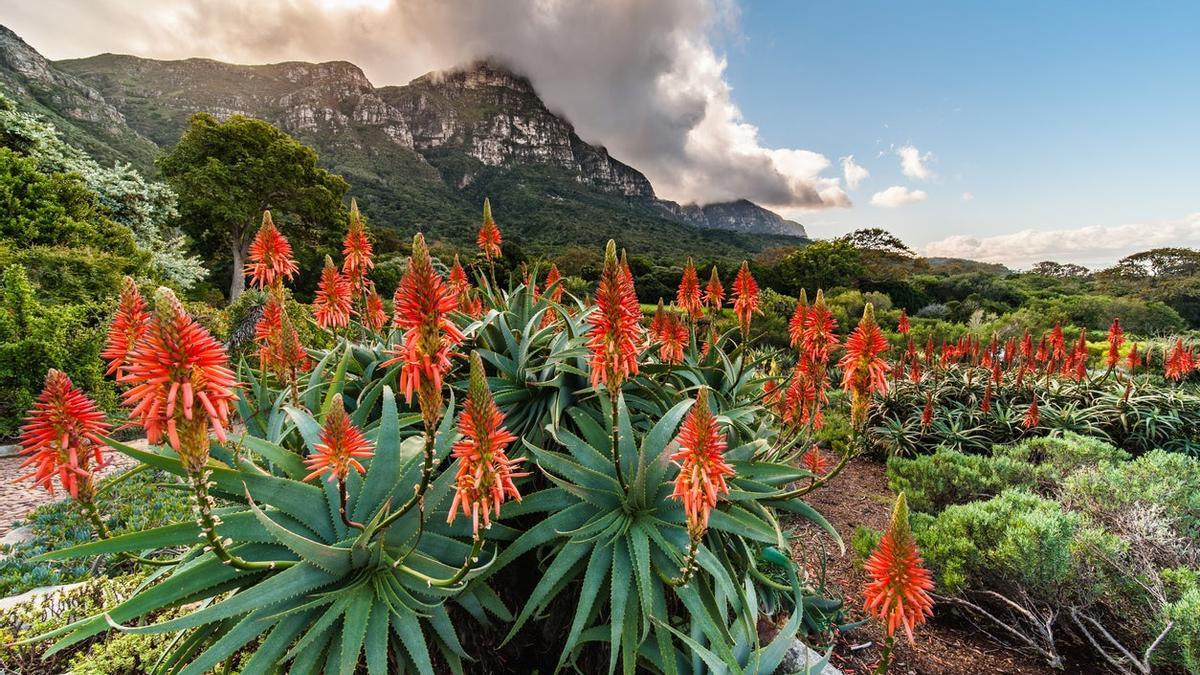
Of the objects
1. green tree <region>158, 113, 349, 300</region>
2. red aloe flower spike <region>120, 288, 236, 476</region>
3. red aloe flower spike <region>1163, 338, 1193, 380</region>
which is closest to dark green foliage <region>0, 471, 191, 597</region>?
red aloe flower spike <region>120, 288, 236, 476</region>

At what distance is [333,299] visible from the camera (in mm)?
3328

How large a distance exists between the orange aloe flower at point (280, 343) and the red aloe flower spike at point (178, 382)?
0.97 meters

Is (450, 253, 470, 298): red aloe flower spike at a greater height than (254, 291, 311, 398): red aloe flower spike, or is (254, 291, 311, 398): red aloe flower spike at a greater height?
(450, 253, 470, 298): red aloe flower spike

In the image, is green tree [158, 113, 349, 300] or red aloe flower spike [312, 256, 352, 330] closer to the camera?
red aloe flower spike [312, 256, 352, 330]

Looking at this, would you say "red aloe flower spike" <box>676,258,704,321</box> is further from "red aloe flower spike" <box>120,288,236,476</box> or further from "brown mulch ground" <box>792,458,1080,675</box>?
"red aloe flower spike" <box>120,288,236,476</box>

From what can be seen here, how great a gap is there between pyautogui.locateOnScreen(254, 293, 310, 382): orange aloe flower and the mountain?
130ft

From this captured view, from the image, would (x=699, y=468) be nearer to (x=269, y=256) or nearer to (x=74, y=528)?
(x=269, y=256)

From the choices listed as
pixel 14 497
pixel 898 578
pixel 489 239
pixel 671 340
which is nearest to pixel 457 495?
pixel 898 578

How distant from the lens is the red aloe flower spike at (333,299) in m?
3.31

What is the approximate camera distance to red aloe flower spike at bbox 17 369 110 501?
4.79 ft

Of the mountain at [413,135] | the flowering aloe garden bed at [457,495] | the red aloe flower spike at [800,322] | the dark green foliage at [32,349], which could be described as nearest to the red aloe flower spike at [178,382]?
the flowering aloe garden bed at [457,495]

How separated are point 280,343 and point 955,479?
7.07 meters

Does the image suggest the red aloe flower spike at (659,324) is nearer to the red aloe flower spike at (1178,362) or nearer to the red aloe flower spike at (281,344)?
the red aloe flower spike at (281,344)

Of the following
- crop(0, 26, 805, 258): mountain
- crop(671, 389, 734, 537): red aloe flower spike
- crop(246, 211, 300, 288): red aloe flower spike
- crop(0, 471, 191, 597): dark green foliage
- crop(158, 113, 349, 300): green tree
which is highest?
crop(0, 26, 805, 258): mountain
